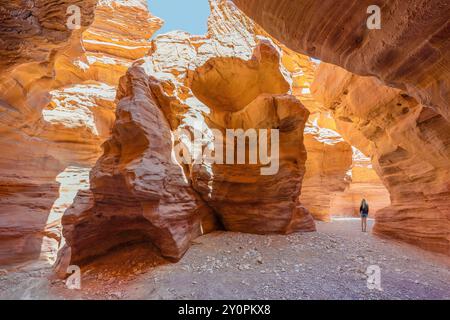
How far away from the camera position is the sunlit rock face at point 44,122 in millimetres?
4008

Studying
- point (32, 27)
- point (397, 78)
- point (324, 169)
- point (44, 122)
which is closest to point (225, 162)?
point (397, 78)

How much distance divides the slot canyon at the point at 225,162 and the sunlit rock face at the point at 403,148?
0.11ft

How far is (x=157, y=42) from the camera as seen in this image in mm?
6117

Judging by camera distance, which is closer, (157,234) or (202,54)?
(157,234)

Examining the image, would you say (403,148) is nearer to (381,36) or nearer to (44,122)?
(381,36)

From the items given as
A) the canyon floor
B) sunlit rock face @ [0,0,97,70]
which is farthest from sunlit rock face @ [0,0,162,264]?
the canyon floor

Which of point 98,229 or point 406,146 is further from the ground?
point 406,146

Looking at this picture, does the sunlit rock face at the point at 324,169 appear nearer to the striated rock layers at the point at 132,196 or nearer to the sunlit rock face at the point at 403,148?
the sunlit rock face at the point at 403,148

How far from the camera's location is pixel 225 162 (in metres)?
5.57

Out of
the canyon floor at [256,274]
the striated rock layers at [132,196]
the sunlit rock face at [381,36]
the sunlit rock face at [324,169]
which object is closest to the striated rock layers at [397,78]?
the sunlit rock face at [381,36]
